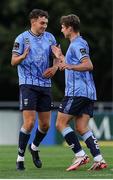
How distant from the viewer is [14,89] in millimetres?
39312

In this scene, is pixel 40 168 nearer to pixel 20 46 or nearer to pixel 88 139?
pixel 88 139

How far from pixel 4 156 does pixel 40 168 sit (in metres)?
2.69

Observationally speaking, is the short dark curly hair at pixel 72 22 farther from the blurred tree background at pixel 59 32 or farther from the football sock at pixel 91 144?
the blurred tree background at pixel 59 32

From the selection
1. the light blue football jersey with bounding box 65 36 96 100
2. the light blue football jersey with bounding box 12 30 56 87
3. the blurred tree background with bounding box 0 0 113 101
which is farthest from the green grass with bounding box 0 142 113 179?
the blurred tree background with bounding box 0 0 113 101

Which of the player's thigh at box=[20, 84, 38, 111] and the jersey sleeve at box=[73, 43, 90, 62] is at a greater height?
the jersey sleeve at box=[73, 43, 90, 62]

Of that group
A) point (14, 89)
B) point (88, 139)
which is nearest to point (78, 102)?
point (88, 139)

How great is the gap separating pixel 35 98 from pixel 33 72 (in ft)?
1.25

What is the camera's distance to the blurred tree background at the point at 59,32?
3828 centimetres

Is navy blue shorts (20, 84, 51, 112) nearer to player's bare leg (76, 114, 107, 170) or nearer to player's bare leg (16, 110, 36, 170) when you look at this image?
player's bare leg (16, 110, 36, 170)

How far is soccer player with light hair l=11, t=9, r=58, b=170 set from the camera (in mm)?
12047

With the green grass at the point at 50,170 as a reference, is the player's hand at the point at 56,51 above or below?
above

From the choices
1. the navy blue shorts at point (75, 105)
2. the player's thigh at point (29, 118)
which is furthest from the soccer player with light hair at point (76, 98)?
the player's thigh at point (29, 118)

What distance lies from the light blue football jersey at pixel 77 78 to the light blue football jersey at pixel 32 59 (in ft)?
1.35

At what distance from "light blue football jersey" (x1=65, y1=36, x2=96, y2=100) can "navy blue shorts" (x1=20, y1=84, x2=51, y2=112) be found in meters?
0.45
